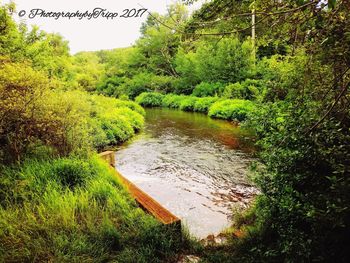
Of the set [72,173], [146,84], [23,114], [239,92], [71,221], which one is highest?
[146,84]

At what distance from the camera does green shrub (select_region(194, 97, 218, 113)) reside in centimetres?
1834

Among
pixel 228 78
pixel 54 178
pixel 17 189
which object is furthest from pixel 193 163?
pixel 228 78

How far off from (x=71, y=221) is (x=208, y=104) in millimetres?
15698

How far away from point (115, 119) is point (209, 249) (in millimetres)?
8703

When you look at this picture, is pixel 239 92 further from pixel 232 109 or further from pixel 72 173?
pixel 72 173

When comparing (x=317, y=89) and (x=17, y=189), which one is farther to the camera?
(x=17, y=189)

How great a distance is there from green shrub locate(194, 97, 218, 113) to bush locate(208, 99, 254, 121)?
1.74 metres

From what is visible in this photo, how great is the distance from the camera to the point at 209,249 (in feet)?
10.9

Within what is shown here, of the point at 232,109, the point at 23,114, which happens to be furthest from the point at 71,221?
the point at 232,109

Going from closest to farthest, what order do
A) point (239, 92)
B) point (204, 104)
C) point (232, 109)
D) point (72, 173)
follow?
1. point (72, 173)
2. point (232, 109)
3. point (239, 92)
4. point (204, 104)

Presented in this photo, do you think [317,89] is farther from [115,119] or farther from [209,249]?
[115,119]

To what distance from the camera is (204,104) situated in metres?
18.6

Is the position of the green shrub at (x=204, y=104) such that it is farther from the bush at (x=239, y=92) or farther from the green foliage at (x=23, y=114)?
the green foliage at (x=23, y=114)

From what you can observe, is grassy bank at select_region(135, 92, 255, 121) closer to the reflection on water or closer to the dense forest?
the reflection on water
